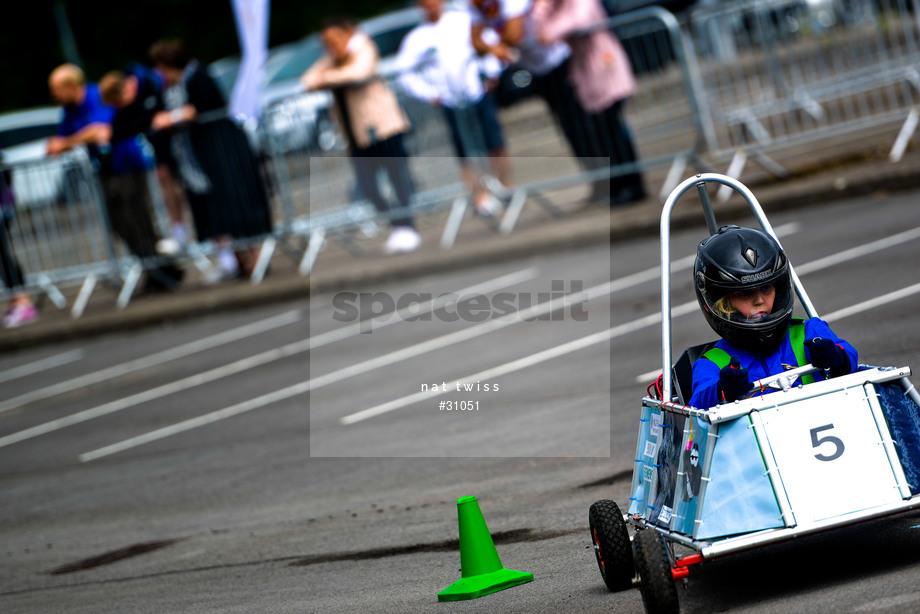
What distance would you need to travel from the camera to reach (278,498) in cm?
801

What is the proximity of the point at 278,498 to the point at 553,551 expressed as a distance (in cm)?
272

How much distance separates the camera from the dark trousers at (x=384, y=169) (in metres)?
14.6

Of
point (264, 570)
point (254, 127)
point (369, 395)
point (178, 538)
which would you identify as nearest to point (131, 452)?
point (369, 395)

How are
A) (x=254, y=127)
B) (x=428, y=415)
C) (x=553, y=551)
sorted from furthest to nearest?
(x=254, y=127), (x=428, y=415), (x=553, y=551)

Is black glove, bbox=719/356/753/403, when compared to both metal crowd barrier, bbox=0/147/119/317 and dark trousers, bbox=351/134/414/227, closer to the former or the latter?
dark trousers, bbox=351/134/414/227

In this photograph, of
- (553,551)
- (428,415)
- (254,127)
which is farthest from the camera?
(254,127)

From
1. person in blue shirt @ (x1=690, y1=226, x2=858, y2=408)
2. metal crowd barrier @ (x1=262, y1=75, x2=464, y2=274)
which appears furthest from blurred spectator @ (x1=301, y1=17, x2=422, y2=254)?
person in blue shirt @ (x1=690, y1=226, x2=858, y2=408)

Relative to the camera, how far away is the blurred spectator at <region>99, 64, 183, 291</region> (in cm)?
1537

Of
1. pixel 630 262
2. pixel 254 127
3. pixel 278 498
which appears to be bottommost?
pixel 630 262

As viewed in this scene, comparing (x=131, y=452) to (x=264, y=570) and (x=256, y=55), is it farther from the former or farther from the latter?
(x=256, y=55)

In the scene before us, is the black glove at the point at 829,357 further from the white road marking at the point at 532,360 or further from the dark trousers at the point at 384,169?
the dark trousers at the point at 384,169

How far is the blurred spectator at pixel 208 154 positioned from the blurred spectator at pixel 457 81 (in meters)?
2.26

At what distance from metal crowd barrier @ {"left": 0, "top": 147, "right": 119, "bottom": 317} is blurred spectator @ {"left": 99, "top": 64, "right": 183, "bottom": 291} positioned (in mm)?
249

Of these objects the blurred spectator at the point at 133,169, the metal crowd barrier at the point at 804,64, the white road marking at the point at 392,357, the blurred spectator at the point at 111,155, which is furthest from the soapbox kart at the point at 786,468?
the blurred spectator at the point at 111,155
